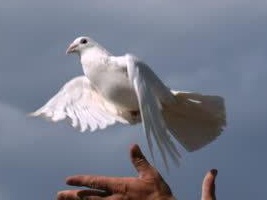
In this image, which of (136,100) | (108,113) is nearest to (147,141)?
(136,100)

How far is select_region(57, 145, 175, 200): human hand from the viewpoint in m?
5.61

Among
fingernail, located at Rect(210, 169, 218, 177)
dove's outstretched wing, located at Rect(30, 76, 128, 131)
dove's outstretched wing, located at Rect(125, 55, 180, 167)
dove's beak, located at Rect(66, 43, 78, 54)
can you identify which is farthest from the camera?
dove's beak, located at Rect(66, 43, 78, 54)

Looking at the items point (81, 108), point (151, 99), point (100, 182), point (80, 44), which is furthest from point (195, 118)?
point (100, 182)

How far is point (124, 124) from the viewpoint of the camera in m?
9.69

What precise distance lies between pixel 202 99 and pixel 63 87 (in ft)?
7.24

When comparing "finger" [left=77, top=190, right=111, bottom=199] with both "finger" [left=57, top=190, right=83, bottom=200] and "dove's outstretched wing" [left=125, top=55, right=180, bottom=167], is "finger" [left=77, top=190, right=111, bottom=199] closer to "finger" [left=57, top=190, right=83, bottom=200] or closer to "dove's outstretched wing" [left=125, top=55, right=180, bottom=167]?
"finger" [left=57, top=190, right=83, bottom=200]

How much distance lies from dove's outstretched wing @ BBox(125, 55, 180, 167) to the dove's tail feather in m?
0.24

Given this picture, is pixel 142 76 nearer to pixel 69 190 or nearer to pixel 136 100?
pixel 136 100

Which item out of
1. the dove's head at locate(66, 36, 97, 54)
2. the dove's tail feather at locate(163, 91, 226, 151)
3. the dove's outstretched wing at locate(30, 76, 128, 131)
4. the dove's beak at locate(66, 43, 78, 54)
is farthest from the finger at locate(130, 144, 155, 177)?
the dove's beak at locate(66, 43, 78, 54)

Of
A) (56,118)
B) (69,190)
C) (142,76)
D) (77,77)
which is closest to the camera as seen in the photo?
(69,190)

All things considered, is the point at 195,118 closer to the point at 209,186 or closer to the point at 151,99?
the point at 151,99

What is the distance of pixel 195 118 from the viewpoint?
10.1m

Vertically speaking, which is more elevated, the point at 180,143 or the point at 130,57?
the point at 130,57

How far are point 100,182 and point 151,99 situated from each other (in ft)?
11.7
